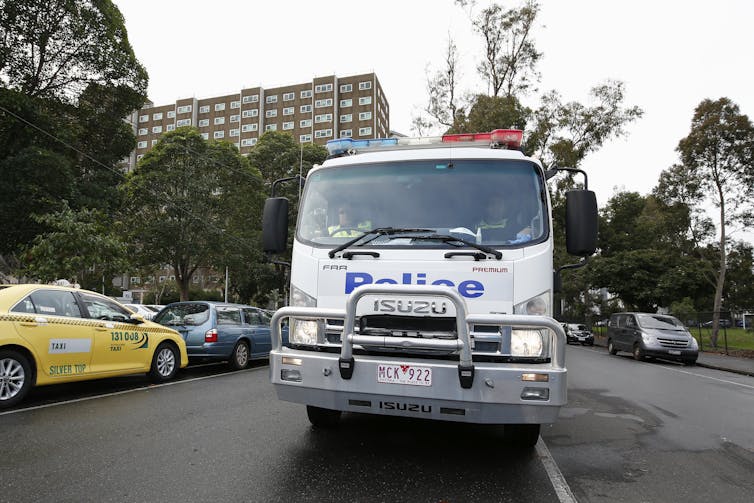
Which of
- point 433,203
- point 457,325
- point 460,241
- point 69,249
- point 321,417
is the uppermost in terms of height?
point 69,249

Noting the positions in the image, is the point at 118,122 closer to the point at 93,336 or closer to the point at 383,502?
the point at 93,336

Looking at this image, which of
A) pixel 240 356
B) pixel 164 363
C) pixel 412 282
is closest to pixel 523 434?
pixel 412 282

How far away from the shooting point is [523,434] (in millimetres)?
4559

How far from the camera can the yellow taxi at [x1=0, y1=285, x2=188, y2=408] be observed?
6.00 metres

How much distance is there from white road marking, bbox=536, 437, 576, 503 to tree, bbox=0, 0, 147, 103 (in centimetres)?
2457

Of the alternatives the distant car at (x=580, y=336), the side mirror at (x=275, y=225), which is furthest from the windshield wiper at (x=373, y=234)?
the distant car at (x=580, y=336)

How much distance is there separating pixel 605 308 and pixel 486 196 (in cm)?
4147

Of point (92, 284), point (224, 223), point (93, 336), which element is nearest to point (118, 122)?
point (224, 223)

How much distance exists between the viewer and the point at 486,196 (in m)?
4.29

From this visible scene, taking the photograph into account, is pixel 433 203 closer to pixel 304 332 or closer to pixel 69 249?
pixel 304 332

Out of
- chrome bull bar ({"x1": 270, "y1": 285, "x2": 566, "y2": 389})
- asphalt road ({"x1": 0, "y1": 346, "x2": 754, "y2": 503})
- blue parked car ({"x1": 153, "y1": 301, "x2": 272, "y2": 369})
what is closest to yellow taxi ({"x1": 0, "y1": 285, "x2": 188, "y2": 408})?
asphalt road ({"x1": 0, "y1": 346, "x2": 754, "y2": 503})

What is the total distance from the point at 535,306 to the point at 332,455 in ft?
7.16

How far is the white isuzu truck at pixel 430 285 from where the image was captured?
11.3 feet

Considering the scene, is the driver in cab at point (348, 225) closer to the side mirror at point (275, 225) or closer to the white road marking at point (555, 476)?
the side mirror at point (275, 225)
